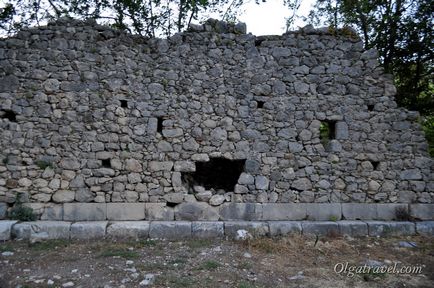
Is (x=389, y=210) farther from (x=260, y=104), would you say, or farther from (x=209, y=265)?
(x=209, y=265)

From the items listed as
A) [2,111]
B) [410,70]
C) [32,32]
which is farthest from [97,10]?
[410,70]

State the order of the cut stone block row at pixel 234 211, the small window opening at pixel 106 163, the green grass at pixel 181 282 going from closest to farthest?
the green grass at pixel 181 282 < the cut stone block row at pixel 234 211 < the small window opening at pixel 106 163

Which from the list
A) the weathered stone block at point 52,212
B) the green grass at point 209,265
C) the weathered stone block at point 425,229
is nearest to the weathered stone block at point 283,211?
the green grass at point 209,265

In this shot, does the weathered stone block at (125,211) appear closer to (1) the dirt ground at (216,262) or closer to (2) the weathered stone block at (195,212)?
(1) the dirt ground at (216,262)

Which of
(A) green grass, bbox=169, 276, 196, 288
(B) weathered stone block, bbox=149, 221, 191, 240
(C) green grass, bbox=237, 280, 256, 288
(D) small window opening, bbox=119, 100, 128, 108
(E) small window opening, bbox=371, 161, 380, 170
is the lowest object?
(C) green grass, bbox=237, 280, 256, 288

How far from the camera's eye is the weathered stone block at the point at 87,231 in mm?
5707

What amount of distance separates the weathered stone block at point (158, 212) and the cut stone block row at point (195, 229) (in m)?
0.17

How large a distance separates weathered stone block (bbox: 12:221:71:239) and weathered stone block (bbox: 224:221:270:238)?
2806 mm

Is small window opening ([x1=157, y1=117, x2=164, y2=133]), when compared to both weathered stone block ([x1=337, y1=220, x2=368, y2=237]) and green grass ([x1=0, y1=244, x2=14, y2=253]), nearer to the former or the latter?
green grass ([x1=0, y1=244, x2=14, y2=253])

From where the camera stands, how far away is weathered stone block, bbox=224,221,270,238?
598 centimetres

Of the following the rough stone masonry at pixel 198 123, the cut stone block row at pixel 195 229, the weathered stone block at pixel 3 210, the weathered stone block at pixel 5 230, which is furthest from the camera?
the rough stone masonry at pixel 198 123

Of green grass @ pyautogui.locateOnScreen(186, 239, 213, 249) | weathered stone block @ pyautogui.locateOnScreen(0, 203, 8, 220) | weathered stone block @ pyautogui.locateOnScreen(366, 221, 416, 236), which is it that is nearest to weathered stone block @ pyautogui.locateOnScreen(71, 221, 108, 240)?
weathered stone block @ pyautogui.locateOnScreen(0, 203, 8, 220)

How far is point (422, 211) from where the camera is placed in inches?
258

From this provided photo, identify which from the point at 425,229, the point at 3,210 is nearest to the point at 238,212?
the point at 425,229
